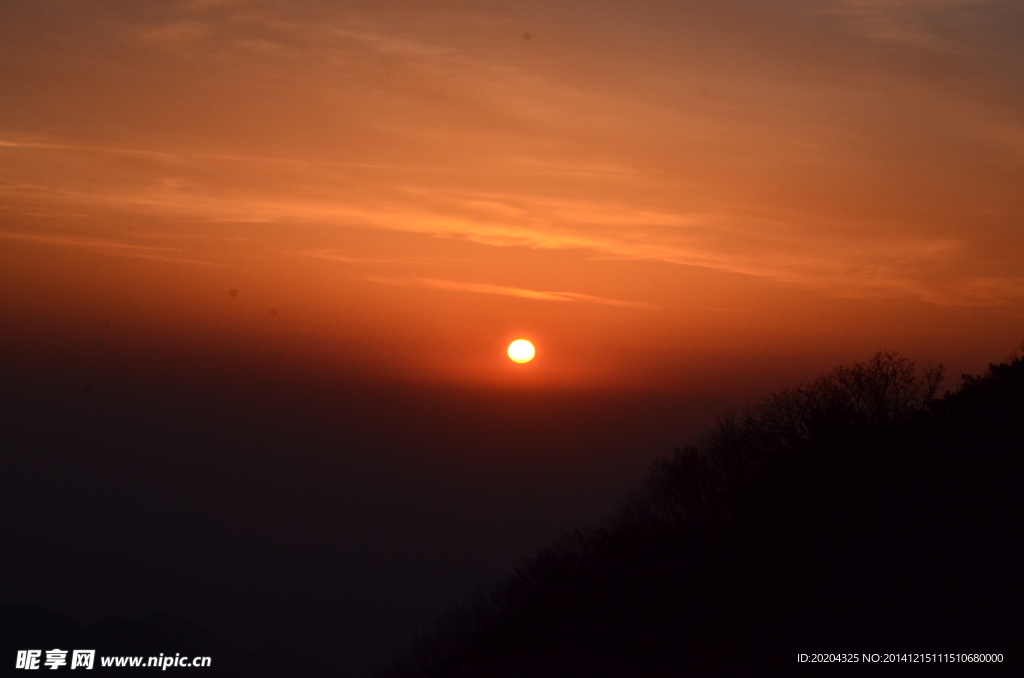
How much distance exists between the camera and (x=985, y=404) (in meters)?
37.2

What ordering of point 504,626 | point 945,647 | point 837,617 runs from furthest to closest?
point 504,626 < point 837,617 < point 945,647

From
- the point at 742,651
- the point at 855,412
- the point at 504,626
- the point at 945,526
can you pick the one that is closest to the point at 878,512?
the point at 945,526

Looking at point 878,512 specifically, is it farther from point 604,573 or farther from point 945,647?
point 604,573

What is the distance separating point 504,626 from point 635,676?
2270 centimetres

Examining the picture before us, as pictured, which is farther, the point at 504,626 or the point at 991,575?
the point at 504,626

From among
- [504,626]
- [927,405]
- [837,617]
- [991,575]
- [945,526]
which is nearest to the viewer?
[991,575]

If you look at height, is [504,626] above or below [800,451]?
below

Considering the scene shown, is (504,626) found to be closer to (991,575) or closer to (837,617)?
(837,617)

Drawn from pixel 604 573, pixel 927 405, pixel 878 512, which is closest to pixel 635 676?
pixel 878 512

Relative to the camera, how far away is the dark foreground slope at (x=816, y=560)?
26.9m

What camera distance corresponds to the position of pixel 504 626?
173 feet

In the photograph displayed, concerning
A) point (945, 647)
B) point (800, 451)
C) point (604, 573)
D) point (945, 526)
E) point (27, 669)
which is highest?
point (800, 451)

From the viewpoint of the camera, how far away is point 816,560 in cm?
3200

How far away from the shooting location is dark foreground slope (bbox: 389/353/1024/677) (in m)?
26.9
